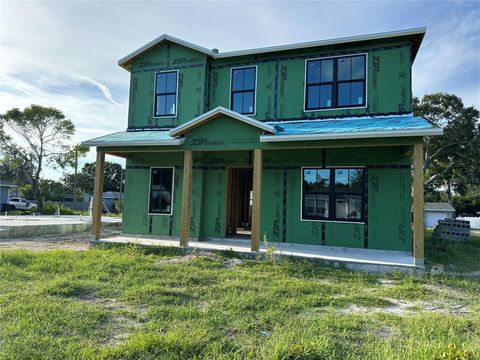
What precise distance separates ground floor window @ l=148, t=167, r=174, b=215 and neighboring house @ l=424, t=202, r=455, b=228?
2738 cm

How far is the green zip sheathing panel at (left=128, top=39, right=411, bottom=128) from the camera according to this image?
32.4 feet

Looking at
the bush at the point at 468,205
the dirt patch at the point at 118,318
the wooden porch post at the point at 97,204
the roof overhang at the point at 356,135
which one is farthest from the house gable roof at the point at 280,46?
the bush at the point at 468,205

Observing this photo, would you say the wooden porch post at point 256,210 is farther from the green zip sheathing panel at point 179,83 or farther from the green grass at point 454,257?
the green grass at point 454,257

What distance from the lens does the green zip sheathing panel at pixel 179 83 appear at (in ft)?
38.1

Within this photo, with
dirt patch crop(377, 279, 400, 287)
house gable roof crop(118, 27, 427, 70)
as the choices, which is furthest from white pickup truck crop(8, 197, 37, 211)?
dirt patch crop(377, 279, 400, 287)

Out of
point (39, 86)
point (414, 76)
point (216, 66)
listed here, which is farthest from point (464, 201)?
point (39, 86)

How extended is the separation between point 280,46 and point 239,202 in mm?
5958

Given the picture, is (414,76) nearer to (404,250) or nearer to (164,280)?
(404,250)

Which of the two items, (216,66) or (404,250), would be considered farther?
(216,66)

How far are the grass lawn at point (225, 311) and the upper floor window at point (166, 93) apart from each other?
229 inches

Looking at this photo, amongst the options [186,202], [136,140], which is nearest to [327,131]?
[186,202]

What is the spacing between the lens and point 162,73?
1212 cm

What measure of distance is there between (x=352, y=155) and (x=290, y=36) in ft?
13.7

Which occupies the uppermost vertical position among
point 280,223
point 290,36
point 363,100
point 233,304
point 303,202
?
point 290,36
